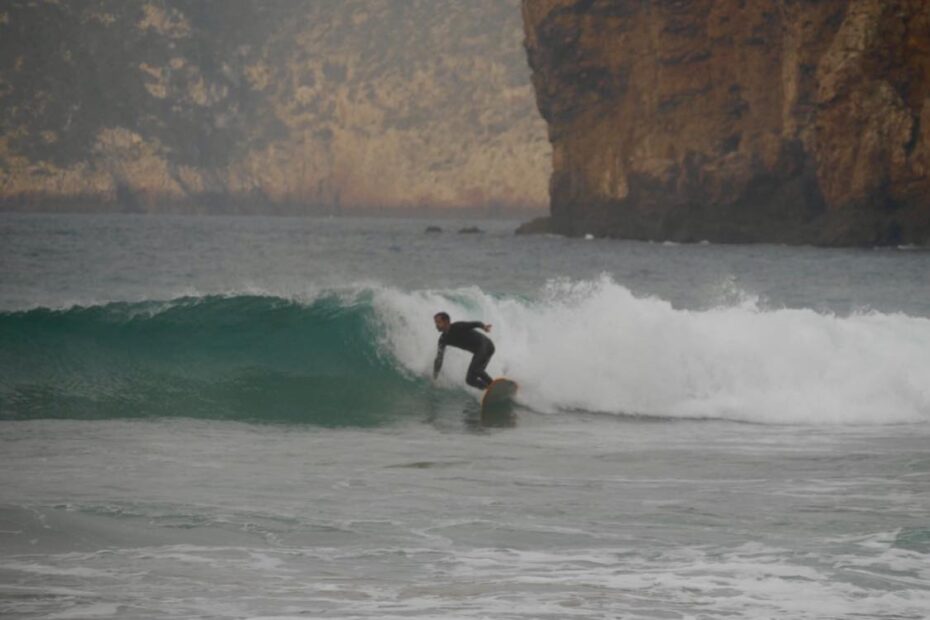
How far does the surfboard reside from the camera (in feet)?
55.5

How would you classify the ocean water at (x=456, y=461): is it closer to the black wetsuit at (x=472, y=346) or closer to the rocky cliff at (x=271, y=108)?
the black wetsuit at (x=472, y=346)

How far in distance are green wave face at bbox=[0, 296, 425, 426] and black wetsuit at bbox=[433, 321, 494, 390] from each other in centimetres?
90

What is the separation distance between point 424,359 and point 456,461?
700cm

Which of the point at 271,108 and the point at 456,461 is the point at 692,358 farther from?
the point at 271,108

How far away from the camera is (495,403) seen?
17031mm

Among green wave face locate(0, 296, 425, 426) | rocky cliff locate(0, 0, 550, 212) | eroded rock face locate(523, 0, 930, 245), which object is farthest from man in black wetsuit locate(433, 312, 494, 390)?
rocky cliff locate(0, 0, 550, 212)

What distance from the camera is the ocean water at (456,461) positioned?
9.11 meters

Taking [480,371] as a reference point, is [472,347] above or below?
above

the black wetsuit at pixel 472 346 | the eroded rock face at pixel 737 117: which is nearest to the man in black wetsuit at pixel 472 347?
the black wetsuit at pixel 472 346

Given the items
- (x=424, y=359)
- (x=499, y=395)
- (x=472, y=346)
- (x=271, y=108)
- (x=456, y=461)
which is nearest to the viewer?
(x=456, y=461)

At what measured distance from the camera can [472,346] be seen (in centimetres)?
1738

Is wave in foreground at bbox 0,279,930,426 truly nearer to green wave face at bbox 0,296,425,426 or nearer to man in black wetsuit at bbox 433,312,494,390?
green wave face at bbox 0,296,425,426

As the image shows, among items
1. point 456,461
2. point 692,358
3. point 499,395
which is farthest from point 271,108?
point 456,461

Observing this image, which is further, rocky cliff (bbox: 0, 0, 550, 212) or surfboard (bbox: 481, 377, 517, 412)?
rocky cliff (bbox: 0, 0, 550, 212)
